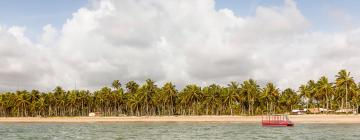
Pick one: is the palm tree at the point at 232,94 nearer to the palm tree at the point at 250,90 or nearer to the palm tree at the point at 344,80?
the palm tree at the point at 250,90

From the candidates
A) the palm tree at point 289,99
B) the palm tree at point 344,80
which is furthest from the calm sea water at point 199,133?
the palm tree at point 289,99

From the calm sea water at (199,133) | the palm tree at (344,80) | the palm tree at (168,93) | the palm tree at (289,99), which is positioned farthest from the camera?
the palm tree at (289,99)

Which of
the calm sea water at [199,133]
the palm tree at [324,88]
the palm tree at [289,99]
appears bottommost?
the calm sea water at [199,133]

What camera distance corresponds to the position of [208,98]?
169m

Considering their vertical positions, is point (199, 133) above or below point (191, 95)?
below

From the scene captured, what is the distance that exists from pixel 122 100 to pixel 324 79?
284 ft

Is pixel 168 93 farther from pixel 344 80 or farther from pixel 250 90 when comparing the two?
pixel 344 80

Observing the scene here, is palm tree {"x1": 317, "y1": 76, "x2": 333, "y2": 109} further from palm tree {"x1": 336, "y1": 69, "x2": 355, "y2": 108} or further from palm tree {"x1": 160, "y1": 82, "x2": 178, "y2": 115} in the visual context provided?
palm tree {"x1": 160, "y1": 82, "x2": 178, "y2": 115}

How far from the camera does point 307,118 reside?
124 meters

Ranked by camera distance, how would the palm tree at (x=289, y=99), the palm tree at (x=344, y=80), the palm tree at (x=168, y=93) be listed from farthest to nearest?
the palm tree at (x=289, y=99), the palm tree at (x=168, y=93), the palm tree at (x=344, y=80)

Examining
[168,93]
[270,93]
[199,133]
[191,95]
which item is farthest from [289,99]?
[199,133]

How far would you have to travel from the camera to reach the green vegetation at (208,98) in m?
151

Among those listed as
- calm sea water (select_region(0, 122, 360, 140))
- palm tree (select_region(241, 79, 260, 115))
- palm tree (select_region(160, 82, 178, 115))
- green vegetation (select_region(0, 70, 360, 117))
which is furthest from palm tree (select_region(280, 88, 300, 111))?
calm sea water (select_region(0, 122, 360, 140))

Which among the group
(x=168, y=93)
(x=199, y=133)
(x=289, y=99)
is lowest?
(x=199, y=133)
